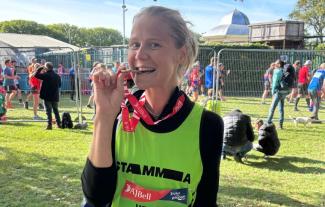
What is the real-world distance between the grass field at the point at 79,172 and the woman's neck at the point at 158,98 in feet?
13.0

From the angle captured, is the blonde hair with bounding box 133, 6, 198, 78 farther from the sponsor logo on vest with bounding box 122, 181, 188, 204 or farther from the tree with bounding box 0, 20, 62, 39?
the tree with bounding box 0, 20, 62, 39

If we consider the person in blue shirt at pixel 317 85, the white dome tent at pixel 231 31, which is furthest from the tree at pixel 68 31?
the person in blue shirt at pixel 317 85

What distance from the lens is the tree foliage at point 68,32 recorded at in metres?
82.6

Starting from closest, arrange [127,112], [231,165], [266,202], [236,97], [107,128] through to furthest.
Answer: [107,128] < [127,112] < [266,202] < [231,165] < [236,97]

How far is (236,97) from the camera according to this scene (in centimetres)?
1457

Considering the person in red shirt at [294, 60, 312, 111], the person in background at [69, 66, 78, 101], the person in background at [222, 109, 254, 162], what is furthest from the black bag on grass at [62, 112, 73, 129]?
the person in red shirt at [294, 60, 312, 111]

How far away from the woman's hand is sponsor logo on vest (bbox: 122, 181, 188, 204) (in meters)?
0.32

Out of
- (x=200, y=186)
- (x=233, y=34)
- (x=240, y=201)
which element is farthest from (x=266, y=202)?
(x=233, y=34)

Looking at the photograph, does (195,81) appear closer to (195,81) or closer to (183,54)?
(195,81)

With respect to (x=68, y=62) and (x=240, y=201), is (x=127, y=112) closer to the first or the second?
(x=240, y=201)

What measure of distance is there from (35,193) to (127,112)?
14.9 feet

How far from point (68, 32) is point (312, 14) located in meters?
56.8

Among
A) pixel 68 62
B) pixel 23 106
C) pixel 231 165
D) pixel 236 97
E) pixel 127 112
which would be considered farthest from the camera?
pixel 68 62

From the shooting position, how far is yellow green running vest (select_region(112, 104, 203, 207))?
1.53 metres
